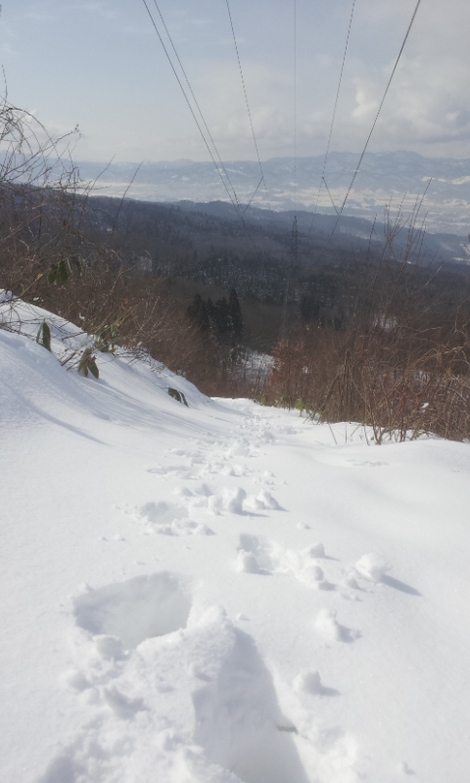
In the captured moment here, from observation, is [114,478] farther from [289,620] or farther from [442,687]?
[442,687]

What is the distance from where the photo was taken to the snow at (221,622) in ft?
2.79

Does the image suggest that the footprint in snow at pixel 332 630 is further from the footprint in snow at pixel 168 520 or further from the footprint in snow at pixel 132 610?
the footprint in snow at pixel 168 520

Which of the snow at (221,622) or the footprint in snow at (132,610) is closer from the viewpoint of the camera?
the snow at (221,622)

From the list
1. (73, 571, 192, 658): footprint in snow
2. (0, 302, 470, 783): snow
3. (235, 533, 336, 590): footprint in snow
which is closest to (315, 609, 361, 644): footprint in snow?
(0, 302, 470, 783): snow

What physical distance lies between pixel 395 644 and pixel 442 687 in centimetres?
14

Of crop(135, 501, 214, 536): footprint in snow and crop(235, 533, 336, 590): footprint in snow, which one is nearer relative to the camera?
crop(235, 533, 336, 590): footprint in snow

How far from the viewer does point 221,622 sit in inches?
44.2

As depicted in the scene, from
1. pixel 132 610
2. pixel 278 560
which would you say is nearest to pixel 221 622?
pixel 132 610

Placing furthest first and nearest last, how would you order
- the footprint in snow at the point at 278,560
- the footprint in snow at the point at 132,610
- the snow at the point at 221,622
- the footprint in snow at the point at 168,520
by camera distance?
1. the footprint in snow at the point at 168,520
2. the footprint in snow at the point at 278,560
3. the footprint in snow at the point at 132,610
4. the snow at the point at 221,622

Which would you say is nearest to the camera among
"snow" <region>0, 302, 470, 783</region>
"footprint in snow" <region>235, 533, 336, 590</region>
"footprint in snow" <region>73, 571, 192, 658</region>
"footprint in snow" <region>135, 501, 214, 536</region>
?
"snow" <region>0, 302, 470, 783</region>

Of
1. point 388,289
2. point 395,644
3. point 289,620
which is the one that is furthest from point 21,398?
point 388,289

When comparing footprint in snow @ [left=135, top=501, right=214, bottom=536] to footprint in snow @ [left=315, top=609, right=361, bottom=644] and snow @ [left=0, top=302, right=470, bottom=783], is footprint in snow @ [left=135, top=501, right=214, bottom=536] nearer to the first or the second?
snow @ [left=0, top=302, right=470, bottom=783]

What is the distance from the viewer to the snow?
33.4 inches

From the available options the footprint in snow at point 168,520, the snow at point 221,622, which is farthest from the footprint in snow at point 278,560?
the footprint in snow at point 168,520
